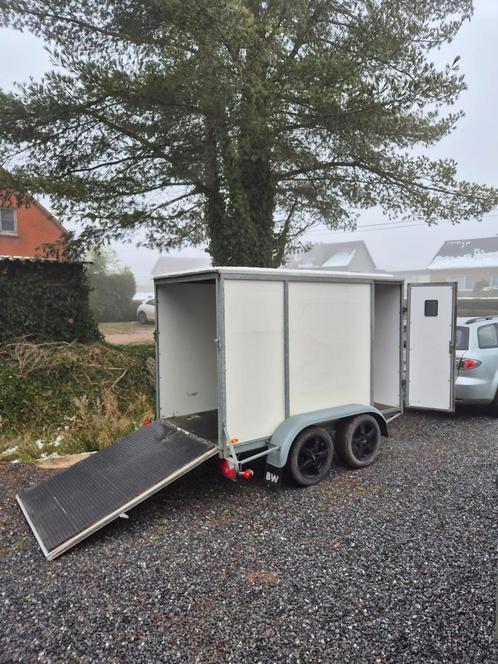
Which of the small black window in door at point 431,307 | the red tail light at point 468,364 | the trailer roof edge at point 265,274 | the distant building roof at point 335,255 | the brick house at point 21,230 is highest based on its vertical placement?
the distant building roof at point 335,255

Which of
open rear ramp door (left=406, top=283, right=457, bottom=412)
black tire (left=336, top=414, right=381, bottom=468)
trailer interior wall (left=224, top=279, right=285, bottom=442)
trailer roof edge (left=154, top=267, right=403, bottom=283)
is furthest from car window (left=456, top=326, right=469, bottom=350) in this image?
trailer interior wall (left=224, top=279, right=285, bottom=442)

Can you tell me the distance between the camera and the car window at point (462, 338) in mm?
6859

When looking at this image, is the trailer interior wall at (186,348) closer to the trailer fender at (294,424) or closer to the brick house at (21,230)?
the trailer fender at (294,424)

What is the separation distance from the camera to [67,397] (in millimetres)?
6648

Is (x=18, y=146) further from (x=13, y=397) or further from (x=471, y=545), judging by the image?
(x=471, y=545)

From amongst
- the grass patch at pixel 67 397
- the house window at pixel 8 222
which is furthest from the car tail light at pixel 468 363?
the house window at pixel 8 222

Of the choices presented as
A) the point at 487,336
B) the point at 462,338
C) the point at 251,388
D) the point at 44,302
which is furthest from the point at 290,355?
the point at 44,302

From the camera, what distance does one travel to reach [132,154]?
7.98 meters

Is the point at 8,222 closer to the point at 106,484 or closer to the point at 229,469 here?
the point at 106,484

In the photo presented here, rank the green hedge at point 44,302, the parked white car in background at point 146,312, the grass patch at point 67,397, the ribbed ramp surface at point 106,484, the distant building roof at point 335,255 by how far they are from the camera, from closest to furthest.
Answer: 1. the ribbed ramp surface at point 106,484
2. the grass patch at point 67,397
3. the green hedge at point 44,302
4. the parked white car in background at point 146,312
5. the distant building roof at point 335,255

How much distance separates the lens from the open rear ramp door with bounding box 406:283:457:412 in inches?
237

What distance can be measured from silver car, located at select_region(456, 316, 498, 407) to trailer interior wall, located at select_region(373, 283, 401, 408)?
1337 mm

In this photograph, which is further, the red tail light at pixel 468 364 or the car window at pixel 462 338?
the car window at pixel 462 338

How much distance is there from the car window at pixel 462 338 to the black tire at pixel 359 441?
2564 millimetres
